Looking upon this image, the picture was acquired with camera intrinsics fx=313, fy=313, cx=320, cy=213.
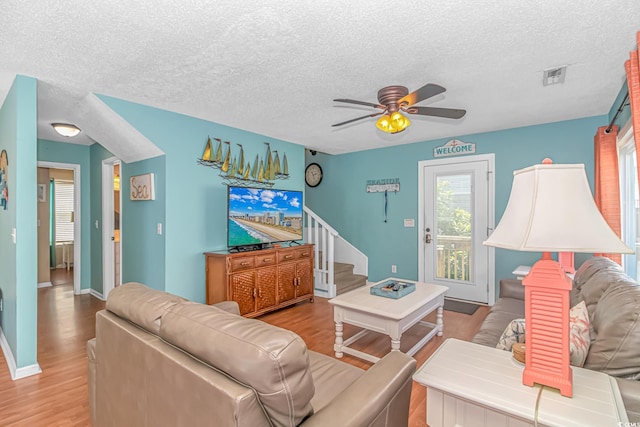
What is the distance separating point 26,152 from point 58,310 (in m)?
2.62

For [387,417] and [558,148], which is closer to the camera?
[387,417]

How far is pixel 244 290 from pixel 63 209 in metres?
6.11

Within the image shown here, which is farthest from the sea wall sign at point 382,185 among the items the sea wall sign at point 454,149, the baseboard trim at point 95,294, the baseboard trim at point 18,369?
the baseboard trim at point 18,369

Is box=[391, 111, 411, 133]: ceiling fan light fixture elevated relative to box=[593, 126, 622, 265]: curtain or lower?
elevated

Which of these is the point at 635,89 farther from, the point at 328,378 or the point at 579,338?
the point at 328,378

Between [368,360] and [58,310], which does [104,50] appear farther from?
[58,310]

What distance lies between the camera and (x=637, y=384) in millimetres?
1212

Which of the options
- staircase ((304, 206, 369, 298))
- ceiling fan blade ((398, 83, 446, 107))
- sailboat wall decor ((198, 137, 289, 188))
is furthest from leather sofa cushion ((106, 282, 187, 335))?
staircase ((304, 206, 369, 298))

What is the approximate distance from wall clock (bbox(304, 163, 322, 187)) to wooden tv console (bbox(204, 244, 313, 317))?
6.82ft

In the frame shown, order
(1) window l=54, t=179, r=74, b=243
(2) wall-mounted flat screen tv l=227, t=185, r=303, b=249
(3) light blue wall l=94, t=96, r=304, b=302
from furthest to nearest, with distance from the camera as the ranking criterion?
(1) window l=54, t=179, r=74, b=243
(2) wall-mounted flat screen tv l=227, t=185, r=303, b=249
(3) light blue wall l=94, t=96, r=304, b=302

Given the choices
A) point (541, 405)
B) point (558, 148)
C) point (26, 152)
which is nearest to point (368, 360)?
point (541, 405)

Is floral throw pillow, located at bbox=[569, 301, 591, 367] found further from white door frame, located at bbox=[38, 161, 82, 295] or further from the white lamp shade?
white door frame, located at bbox=[38, 161, 82, 295]

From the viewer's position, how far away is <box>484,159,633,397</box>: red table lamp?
1054 millimetres

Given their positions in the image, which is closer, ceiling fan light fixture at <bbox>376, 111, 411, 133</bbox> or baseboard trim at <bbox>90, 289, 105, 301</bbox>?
ceiling fan light fixture at <bbox>376, 111, 411, 133</bbox>
